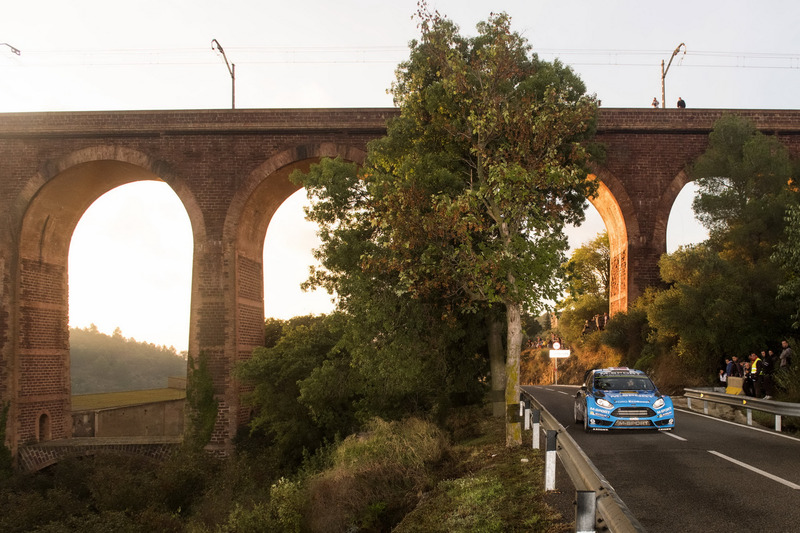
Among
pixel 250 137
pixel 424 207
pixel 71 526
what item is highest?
pixel 250 137

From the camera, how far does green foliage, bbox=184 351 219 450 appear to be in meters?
24.7

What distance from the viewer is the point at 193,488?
2236 centimetres

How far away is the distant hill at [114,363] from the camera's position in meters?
105

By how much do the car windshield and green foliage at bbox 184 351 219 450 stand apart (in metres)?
15.5

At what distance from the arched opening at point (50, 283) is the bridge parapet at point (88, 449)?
683 mm

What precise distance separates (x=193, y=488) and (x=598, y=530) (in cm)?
2041

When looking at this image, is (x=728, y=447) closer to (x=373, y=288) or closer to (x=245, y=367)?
(x=373, y=288)

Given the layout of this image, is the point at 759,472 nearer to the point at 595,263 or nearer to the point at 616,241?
the point at 616,241

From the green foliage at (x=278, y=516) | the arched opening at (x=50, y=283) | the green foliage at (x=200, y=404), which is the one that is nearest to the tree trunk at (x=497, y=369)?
the green foliage at (x=278, y=516)

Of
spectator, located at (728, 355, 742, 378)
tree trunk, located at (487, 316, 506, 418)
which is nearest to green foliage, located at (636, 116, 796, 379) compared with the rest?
spectator, located at (728, 355, 742, 378)

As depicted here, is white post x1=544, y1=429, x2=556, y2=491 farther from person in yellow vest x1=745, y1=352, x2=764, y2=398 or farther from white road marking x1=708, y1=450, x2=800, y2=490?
person in yellow vest x1=745, y1=352, x2=764, y2=398

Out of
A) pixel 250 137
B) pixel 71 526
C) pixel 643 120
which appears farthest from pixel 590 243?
pixel 71 526

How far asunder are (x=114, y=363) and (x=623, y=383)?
11494 cm

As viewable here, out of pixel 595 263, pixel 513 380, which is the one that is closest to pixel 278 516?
pixel 513 380
